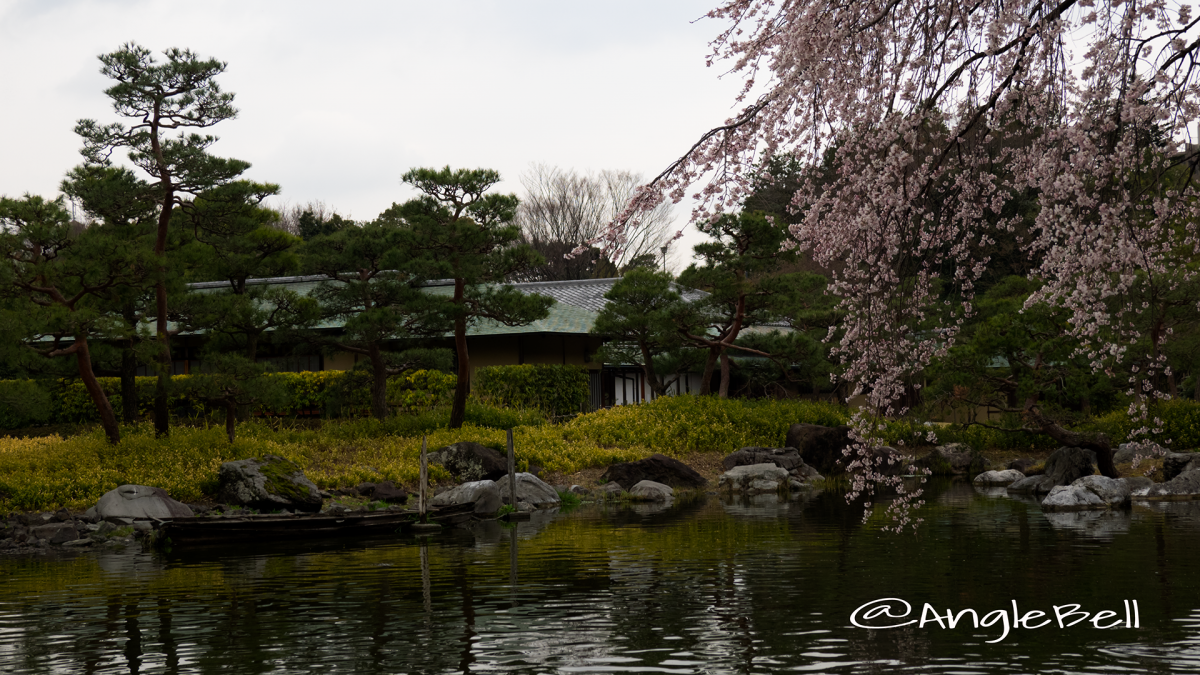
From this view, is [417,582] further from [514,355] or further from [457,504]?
[514,355]

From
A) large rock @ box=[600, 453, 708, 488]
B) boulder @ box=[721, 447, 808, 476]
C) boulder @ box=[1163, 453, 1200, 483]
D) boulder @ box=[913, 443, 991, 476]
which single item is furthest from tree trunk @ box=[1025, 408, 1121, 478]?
large rock @ box=[600, 453, 708, 488]

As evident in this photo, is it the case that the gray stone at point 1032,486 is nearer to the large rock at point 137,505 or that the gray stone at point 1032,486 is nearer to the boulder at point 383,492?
the boulder at point 383,492

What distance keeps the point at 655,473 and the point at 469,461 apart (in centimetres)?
457

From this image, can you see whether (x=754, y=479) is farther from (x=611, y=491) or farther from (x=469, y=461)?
(x=469, y=461)

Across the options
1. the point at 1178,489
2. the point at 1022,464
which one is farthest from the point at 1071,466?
the point at 1022,464

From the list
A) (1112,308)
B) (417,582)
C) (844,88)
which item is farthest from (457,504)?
(1112,308)

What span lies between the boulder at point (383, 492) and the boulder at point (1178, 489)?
1514 centimetres

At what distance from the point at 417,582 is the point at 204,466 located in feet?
30.8

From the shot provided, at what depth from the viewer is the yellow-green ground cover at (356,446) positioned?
1947 centimetres

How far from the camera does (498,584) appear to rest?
1246cm

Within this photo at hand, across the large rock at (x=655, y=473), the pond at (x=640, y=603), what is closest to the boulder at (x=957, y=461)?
the large rock at (x=655, y=473)

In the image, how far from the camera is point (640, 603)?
1106 cm

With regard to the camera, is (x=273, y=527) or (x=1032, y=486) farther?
(x=1032, y=486)

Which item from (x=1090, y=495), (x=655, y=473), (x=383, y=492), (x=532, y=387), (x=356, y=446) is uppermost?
(x=532, y=387)
